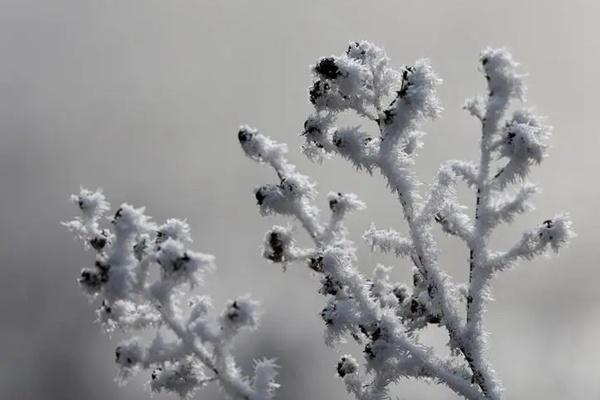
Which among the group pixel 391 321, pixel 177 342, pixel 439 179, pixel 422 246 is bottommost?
pixel 177 342

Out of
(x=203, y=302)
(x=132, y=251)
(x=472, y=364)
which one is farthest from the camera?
(x=472, y=364)

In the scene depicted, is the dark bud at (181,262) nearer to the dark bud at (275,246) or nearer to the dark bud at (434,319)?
the dark bud at (275,246)

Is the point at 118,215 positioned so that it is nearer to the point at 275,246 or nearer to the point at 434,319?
the point at 275,246

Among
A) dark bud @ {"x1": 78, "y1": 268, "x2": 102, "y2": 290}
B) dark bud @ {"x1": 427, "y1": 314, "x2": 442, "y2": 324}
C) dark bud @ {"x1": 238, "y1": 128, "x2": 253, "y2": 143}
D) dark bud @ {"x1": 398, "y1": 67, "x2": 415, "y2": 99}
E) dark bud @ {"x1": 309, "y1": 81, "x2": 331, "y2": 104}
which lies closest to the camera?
dark bud @ {"x1": 78, "y1": 268, "x2": 102, "y2": 290}

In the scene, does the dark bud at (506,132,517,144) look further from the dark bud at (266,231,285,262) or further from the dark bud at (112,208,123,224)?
the dark bud at (112,208,123,224)

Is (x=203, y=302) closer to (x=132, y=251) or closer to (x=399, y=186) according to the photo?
(x=132, y=251)

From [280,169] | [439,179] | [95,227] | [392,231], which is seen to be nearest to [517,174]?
[439,179]

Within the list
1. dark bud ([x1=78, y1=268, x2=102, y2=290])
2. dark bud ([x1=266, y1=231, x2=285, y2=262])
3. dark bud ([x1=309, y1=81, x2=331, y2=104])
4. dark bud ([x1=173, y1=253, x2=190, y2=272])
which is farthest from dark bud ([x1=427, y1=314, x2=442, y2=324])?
dark bud ([x1=78, y1=268, x2=102, y2=290])
